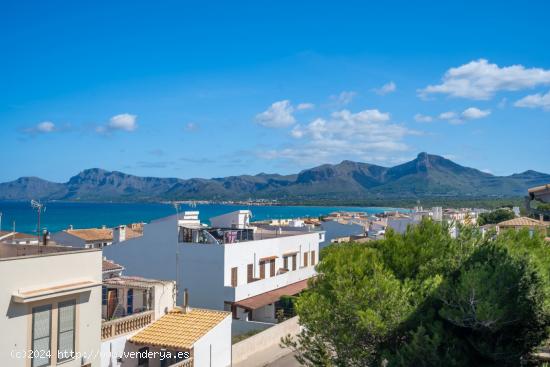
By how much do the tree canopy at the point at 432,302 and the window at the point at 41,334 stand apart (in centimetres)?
728

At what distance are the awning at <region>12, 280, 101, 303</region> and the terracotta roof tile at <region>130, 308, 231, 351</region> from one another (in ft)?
15.6

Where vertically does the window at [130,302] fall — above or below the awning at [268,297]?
above

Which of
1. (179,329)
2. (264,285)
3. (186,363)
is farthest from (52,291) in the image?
(264,285)

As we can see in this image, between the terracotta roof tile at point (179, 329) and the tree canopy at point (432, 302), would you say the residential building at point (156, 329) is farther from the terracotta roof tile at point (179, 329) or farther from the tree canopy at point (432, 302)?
the tree canopy at point (432, 302)

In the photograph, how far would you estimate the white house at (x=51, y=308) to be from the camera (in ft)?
34.5

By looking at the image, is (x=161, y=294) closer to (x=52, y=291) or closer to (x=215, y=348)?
(x=215, y=348)

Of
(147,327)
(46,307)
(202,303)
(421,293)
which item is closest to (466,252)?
(421,293)

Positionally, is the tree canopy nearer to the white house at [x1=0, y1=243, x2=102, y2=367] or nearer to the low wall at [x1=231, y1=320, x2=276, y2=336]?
the white house at [x1=0, y1=243, x2=102, y2=367]

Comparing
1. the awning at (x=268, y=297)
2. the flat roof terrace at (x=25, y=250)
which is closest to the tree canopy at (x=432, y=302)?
the flat roof terrace at (x=25, y=250)

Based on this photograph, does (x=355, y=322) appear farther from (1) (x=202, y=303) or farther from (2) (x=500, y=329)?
(1) (x=202, y=303)

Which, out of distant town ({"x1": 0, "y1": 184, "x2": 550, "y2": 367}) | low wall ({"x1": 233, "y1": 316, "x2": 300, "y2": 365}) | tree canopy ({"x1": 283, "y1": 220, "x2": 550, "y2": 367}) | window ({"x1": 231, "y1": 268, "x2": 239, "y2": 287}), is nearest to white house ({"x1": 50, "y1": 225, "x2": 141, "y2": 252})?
distant town ({"x1": 0, "y1": 184, "x2": 550, "y2": 367})

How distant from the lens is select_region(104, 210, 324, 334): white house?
93.8ft

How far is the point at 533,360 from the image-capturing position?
12.6 metres

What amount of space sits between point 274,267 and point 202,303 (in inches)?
240
